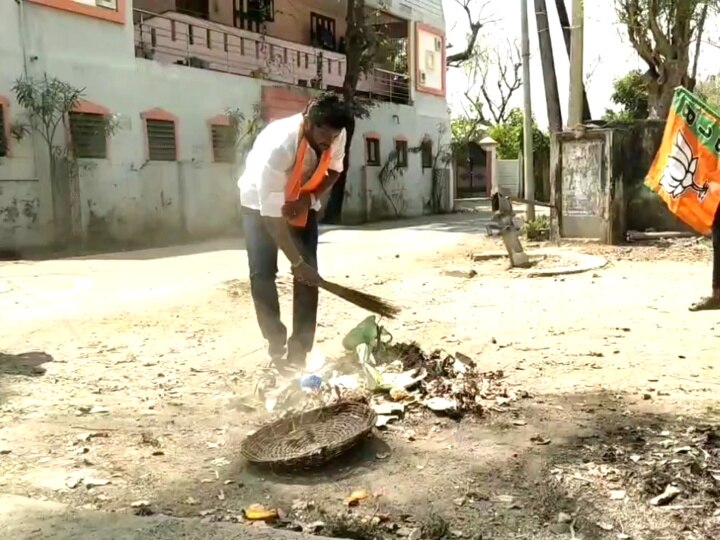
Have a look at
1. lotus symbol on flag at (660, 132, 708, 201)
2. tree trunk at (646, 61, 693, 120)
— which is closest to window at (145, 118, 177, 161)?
tree trunk at (646, 61, 693, 120)

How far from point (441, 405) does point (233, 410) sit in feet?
3.48

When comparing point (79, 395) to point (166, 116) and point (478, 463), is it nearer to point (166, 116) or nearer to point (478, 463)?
point (478, 463)

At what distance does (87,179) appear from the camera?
1395 cm

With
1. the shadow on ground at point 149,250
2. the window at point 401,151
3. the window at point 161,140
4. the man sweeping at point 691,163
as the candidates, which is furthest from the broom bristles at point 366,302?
the window at point 401,151

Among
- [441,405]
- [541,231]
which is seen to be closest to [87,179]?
[541,231]

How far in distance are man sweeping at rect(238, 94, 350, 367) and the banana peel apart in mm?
1494

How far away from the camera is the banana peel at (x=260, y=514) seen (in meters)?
2.81

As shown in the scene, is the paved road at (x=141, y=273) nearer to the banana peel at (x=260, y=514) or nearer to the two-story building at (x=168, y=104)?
the two-story building at (x=168, y=104)

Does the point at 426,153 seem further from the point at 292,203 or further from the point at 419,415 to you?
the point at 419,415

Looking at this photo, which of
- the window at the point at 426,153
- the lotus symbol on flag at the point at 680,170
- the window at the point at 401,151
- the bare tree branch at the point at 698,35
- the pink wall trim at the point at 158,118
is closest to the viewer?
the lotus symbol on flag at the point at 680,170

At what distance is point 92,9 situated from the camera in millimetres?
13930

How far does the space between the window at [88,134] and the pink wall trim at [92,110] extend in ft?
0.12

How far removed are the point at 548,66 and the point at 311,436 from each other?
11.9 meters

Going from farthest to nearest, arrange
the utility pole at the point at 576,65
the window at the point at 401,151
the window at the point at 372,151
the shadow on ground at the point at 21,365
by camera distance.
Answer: the window at the point at 401,151 < the window at the point at 372,151 < the utility pole at the point at 576,65 < the shadow on ground at the point at 21,365
